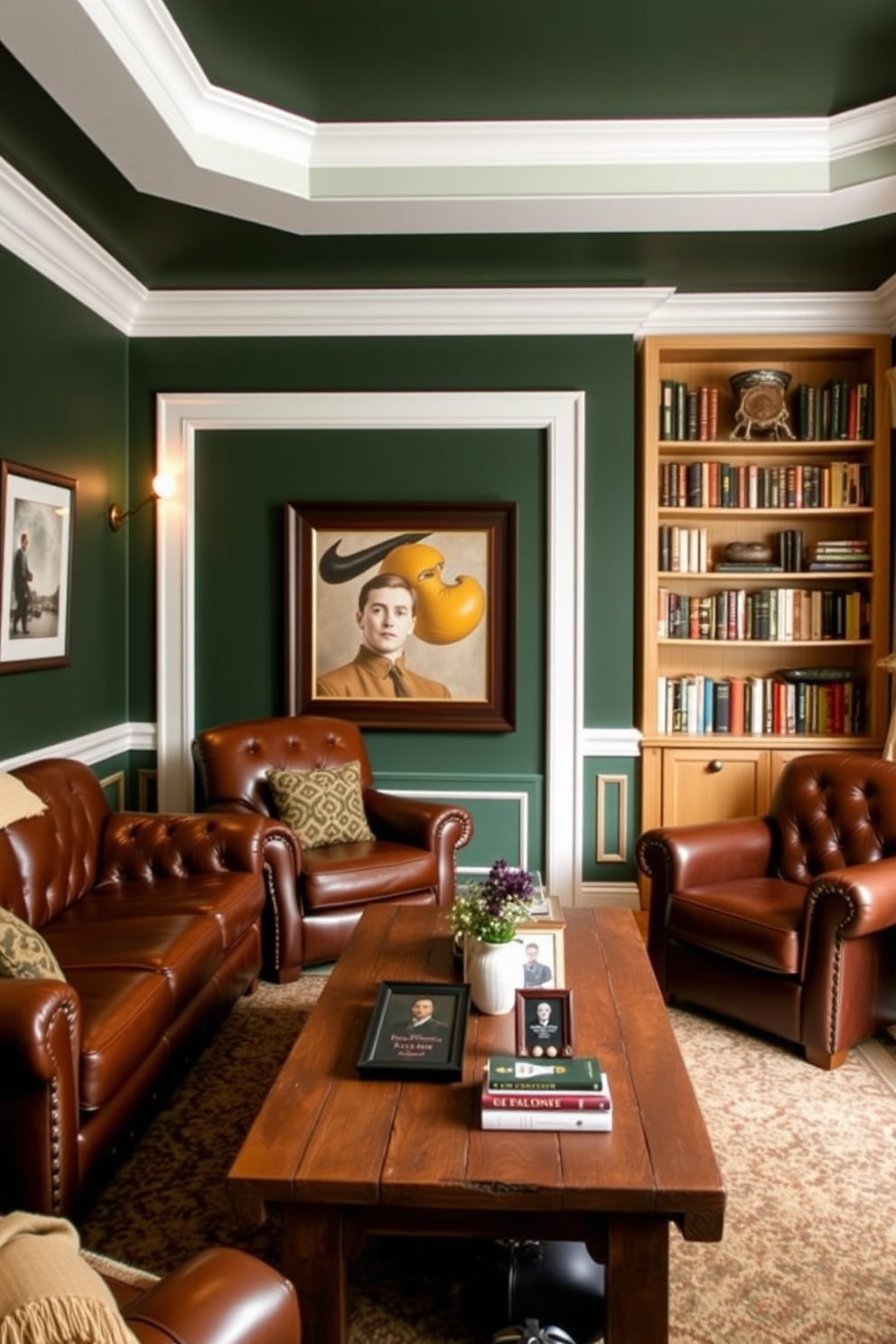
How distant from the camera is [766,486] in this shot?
4449 mm

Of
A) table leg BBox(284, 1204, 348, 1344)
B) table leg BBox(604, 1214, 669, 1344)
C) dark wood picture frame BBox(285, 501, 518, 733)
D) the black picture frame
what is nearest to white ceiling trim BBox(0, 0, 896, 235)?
dark wood picture frame BBox(285, 501, 518, 733)

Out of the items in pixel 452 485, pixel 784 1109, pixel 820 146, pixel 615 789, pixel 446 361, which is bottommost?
pixel 784 1109

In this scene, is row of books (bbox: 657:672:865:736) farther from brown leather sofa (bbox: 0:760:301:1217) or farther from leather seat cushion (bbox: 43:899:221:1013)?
leather seat cushion (bbox: 43:899:221:1013)

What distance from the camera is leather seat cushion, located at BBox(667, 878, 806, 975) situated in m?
3.02

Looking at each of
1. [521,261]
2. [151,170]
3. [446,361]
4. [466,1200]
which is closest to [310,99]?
[151,170]

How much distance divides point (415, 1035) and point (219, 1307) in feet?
3.15

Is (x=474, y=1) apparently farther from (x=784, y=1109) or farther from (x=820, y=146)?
(x=784, y=1109)

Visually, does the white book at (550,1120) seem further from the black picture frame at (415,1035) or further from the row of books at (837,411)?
the row of books at (837,411)

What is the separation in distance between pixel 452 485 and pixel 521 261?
1.02m

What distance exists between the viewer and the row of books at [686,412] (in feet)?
14.5

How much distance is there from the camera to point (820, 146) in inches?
127

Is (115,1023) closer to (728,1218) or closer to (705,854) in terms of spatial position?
(728,1218)

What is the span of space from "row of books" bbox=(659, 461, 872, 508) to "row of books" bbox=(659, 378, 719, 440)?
15 cm

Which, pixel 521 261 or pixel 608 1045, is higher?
pixel 521 261
